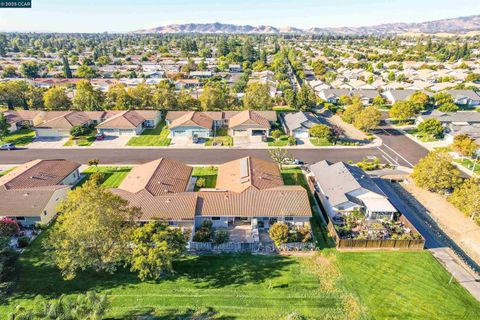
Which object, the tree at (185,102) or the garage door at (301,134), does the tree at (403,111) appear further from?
the tree at (185,102)

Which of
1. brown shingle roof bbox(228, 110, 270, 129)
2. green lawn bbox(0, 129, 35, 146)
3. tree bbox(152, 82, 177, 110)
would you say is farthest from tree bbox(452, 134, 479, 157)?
green lawn bbox(0, 129, 35, 146)

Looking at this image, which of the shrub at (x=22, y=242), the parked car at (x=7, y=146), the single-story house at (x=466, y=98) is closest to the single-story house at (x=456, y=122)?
the single-story house at (x=466, y=98)

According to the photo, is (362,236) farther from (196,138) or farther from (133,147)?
(133,147)

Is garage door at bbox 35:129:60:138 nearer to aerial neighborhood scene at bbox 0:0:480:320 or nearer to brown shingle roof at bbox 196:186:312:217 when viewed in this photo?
aerial neighborhood scene at bbox 0:0:480:320

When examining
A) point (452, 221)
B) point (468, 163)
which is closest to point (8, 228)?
point (452, 221)

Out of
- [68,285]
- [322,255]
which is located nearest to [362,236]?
[322,255]
